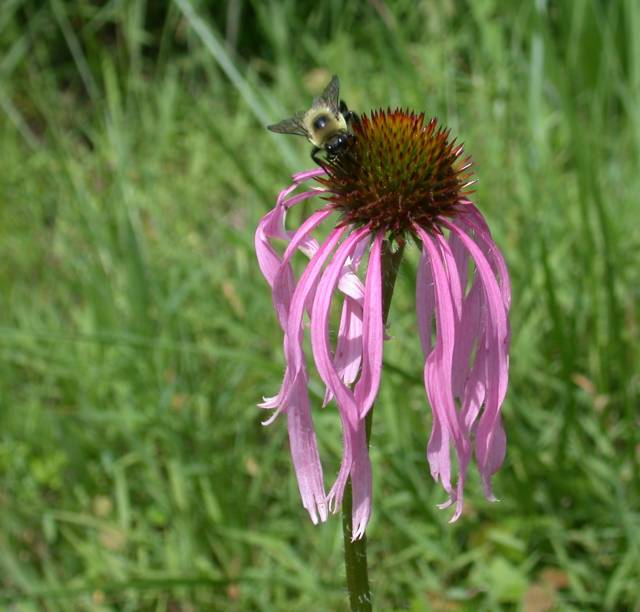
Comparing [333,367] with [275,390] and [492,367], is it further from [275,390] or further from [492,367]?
[275,390]

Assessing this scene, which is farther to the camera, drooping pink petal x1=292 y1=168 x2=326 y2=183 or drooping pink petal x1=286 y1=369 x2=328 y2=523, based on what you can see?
drooping pink petal x1=292 y1=168 x2=326 y2=183

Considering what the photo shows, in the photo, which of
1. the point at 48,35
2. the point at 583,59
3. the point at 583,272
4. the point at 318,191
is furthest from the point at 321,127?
the point at 48,35

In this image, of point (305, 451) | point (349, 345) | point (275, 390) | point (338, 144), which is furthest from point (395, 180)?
point (275, 390)

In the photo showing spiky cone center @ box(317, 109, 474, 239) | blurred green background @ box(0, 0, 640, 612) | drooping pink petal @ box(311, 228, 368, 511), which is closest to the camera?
drooping pink petal @ box(311, 228, 368, 511)

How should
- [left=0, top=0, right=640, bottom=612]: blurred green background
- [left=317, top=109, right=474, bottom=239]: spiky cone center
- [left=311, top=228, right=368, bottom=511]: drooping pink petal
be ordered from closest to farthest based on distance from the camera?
[left=311, top=228, right=368, bottom=511]: drooping pink petal < [left=317, top=109, right=474, bottom=239]: spiky cone center < [left=0, top=0, right=640, bottom=612]: blurred green background

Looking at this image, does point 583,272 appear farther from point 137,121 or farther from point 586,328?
point 137,121

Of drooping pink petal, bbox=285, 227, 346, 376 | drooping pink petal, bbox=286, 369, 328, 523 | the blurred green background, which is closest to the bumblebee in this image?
drooping pink petal, bbox=285, 227, 346, 376

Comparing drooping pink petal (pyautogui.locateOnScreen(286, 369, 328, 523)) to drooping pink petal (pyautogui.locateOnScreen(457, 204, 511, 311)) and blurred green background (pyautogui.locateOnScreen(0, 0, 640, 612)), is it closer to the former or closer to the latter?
drooping pink petal (pyautogui.locateOnScreen(457, 204, 511, 311))
